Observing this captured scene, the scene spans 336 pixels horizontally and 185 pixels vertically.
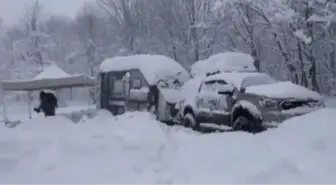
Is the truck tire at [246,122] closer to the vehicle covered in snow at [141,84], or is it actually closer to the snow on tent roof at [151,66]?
the vehicle covered in snow at [141,84]

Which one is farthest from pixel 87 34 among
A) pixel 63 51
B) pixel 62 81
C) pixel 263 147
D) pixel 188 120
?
pixel 263 147

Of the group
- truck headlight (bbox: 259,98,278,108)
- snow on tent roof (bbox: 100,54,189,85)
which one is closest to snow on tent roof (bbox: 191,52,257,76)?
snow on tent roof (bbox: 100,54,189,85)

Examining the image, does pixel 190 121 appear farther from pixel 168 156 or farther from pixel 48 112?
pixel 168 156

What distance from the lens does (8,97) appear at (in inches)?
2044

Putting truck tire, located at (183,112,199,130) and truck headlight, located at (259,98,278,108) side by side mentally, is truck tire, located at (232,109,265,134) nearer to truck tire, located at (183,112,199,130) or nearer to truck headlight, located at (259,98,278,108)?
truck headlight, located at (259,98,278,108)

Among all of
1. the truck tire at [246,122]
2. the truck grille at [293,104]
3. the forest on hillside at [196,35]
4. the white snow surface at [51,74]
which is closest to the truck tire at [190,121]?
the truck tire at [246,122]

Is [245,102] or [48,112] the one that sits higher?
[245,102]

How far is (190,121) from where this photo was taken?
12148 mm

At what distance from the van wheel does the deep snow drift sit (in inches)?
109

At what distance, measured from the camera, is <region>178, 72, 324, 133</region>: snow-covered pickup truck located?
9062 millimetres

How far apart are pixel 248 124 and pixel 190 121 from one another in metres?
2.79

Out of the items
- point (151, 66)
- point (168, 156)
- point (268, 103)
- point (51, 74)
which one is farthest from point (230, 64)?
point (168, 156)

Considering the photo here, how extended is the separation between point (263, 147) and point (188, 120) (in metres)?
6.70

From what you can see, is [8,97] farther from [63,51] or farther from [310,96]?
[310,96]
